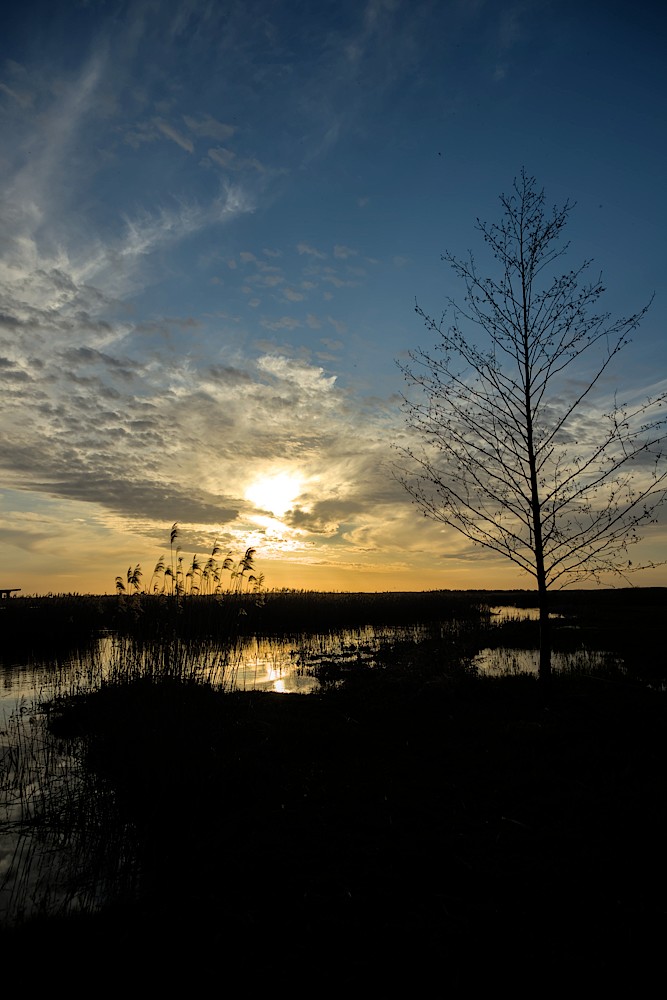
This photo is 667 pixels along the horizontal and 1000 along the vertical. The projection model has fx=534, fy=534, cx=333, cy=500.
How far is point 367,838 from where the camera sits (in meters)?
4.84

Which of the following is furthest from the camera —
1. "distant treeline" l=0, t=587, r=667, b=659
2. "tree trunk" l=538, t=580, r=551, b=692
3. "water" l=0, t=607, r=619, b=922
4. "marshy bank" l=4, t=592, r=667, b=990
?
"distant treeline" l=0, t=587, r=667, b=659

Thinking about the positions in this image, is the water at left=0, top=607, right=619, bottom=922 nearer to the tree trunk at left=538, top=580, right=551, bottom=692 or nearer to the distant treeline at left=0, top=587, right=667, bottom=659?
the distant treeline at left=0, top=587, right=667, bottom=659

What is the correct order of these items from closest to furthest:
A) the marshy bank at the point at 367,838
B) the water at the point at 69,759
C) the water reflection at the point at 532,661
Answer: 1. the marshy bank at the point at 367,838
2. the water at the point at 69,759
3. the water reflection at the point at 532,661

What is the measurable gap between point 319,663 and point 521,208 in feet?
44.3

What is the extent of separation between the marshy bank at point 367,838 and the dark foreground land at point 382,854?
2 centimetres

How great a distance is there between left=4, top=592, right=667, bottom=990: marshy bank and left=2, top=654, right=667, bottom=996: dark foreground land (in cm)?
2

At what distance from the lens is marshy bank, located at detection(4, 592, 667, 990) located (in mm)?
3428

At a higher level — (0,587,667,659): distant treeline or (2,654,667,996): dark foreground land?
(0,587,667,659): distant treeline

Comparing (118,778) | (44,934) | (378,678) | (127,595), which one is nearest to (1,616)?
(127,595)

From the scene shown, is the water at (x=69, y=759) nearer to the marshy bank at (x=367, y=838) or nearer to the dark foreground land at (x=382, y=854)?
the marshy bank at (x=367, y=838)

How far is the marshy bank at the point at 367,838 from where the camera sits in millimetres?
3428

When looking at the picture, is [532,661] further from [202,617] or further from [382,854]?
[382,854]

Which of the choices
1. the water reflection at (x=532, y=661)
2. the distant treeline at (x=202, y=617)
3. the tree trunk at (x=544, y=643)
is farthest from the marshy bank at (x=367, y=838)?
the water reflection at (x=532, y=661)

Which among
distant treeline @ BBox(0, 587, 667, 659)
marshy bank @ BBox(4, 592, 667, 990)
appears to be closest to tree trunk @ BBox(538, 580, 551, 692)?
marshy bank @ BBox(4, 592, 667, 990)
